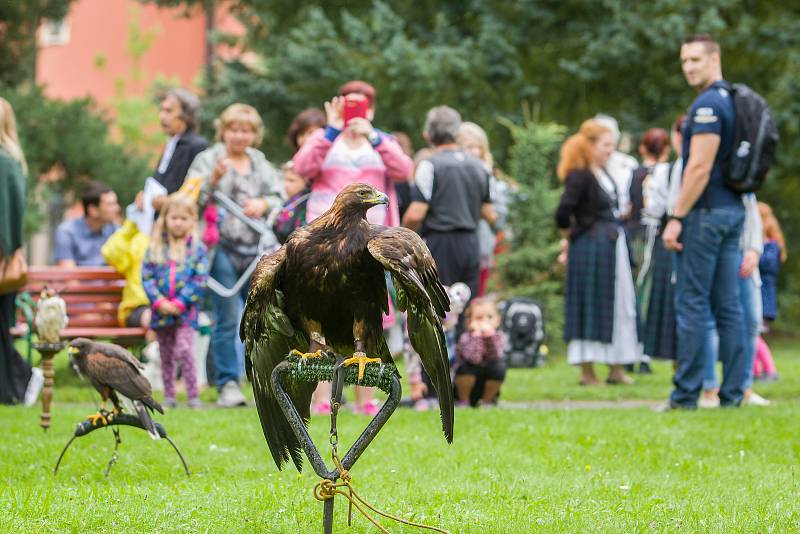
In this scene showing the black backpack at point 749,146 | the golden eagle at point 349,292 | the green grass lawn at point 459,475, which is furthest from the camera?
the black backpack at point 749,146

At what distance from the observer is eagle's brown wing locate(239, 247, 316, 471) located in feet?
17.1

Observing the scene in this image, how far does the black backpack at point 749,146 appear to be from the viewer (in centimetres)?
923

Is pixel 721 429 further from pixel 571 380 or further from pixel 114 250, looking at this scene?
pixel 114 250

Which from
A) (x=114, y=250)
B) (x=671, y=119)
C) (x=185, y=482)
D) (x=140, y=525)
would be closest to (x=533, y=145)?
(x=671, y=119)

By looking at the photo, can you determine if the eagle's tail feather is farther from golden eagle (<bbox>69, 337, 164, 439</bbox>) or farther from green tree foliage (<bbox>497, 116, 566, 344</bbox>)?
green tree foliage (<bbox>497, 116, 566, 344</bbox>)

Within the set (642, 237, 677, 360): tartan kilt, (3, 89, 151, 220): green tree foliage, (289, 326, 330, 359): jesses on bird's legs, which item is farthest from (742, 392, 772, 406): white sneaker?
(3, 89, 151, 220): green tree foliage

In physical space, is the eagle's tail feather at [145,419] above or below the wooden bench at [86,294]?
below

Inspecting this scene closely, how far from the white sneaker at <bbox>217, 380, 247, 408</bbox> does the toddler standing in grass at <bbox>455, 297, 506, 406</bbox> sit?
5.66 ft

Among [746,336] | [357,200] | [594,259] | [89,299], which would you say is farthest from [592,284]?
[357,200]

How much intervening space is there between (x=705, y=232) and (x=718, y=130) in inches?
28.8

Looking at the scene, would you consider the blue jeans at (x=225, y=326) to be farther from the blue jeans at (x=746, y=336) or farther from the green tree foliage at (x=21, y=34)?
the green tree foliage at (x=21, y=34)

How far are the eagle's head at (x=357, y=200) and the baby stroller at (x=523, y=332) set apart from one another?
920 centimetres

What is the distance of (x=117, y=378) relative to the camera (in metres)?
6.72

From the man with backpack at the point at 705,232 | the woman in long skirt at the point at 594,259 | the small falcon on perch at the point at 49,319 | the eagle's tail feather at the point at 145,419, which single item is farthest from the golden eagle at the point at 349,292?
the woman in long skirt at the point at 594,259
